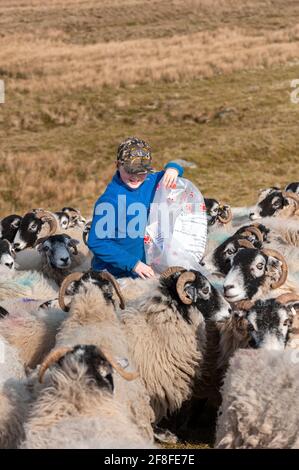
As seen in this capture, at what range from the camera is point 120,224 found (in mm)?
6398

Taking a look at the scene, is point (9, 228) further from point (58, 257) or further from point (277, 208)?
point (277, 208)

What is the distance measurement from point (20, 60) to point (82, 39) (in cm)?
901

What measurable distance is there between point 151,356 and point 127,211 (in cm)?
128

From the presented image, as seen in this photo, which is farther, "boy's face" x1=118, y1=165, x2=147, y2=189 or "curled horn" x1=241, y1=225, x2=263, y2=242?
"curled horn" x1=241, y1=225, x2=263, y2=242

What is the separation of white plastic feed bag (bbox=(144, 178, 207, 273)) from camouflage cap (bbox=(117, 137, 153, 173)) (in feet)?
1.32

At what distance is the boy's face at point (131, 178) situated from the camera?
6.31 m

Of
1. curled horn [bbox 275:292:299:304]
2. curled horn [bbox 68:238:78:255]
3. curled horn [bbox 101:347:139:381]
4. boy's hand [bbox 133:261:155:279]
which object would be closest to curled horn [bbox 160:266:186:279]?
boy's hand [bbox 133:261:155:279]

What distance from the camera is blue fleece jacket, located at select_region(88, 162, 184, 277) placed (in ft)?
20.9

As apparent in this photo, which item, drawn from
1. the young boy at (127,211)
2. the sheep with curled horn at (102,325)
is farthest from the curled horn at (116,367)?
the young boy at (127,211)

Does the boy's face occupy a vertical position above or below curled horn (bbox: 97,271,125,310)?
above

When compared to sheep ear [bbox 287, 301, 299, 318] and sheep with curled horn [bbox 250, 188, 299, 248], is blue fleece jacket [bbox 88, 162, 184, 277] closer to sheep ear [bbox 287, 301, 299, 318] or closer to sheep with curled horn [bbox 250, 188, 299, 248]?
sheep ear [bbox 287, 301, 299, 318]

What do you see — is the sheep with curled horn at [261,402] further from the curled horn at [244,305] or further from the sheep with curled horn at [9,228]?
the sheep with curled horn at [9,228]
